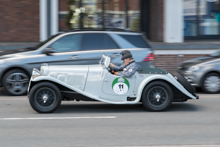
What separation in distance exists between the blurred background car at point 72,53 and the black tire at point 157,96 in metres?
2.15

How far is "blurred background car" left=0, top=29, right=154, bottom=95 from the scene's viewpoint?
9.48 meters

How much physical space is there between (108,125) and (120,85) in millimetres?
1132

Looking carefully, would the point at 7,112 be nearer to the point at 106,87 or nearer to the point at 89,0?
the point at 106,87

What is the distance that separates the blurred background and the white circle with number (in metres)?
6.70

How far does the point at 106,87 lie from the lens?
7.32 m

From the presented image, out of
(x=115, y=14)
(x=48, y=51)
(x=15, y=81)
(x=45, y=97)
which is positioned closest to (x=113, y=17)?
(x=115, y=14)

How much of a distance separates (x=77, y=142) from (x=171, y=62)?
9083mm

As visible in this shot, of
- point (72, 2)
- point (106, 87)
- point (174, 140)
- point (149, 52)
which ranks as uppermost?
point (72, 2)

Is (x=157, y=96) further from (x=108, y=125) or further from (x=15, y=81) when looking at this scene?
(x=15, y=81)

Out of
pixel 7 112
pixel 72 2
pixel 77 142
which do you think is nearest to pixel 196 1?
pixel 72 2

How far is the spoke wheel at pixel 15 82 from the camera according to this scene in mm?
9445

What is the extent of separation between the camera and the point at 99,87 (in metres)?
7.32

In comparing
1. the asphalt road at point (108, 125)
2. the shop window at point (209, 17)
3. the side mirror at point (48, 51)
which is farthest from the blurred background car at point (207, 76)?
the shop window at point (209, 17)

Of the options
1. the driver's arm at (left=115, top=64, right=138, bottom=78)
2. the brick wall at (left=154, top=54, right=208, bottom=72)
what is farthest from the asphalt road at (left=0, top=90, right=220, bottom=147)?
the brick wall at (left=154, top=54, right=208, bottom=72)
